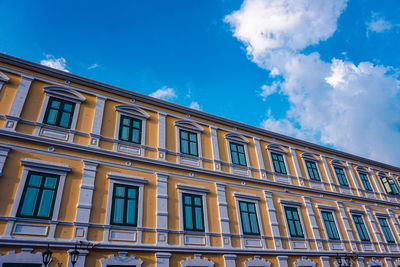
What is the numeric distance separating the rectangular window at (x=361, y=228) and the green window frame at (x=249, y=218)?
345 inches

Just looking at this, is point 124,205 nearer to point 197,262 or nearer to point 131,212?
point 131,212

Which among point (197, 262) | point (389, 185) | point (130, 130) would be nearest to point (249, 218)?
point (197, 262)

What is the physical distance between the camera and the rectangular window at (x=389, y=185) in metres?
22.7

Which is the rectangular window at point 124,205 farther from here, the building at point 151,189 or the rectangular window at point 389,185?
the rectangular window at point 389,185

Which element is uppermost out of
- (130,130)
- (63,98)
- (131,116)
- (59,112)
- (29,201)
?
(63,98)

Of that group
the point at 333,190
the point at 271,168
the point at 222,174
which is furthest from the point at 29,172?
the point at 333,190

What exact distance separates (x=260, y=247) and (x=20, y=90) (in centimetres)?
1373

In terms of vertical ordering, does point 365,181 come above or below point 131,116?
below

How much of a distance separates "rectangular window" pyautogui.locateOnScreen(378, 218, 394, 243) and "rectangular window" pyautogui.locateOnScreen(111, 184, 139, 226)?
1837 cm

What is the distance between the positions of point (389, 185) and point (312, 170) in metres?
9.65

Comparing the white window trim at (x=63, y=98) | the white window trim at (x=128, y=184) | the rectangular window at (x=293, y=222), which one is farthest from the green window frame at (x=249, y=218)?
the white window trim at (x=63, y=98)

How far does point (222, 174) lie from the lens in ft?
47.6

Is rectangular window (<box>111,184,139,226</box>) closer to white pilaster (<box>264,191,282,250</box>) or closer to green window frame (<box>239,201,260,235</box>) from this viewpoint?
green window frame (<box>239,201,260,235</box>)

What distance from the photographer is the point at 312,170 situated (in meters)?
19.1
